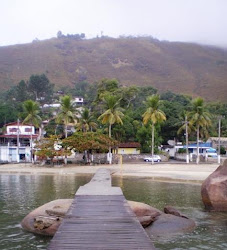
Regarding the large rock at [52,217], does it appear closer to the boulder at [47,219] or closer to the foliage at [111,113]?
the boulder at [47,219]

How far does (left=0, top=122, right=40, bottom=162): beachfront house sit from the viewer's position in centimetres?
7533

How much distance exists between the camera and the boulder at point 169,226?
15423mm

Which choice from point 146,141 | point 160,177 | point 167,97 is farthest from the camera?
point 167,97

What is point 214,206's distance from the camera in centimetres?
2005

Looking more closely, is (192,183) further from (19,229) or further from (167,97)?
(167,97)

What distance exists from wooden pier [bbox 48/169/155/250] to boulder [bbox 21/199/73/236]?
120 centimetres

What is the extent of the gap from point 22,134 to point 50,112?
30283 mm

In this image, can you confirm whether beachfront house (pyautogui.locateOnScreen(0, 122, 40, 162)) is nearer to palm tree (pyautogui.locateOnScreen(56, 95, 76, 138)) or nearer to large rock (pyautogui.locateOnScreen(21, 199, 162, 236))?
palm tree (pyautogui.locateOnScreen(56, 95, 76, 138))

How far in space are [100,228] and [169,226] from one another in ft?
19.7

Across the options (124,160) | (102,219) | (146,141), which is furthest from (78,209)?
(146,141)

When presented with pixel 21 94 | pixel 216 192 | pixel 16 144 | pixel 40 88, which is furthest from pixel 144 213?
pixel 40 88

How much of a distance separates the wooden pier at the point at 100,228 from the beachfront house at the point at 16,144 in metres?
58.3

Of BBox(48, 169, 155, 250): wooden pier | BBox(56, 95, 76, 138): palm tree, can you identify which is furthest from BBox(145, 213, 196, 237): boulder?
BBox(56, 95, 76, 138): palm tree

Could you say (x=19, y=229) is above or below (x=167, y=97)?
below
